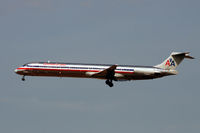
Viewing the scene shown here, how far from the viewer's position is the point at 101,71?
71312mm

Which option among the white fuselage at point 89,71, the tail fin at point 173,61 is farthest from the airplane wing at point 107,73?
the tail fin at point 173,61

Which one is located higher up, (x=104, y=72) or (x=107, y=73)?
(x=104, y=72)

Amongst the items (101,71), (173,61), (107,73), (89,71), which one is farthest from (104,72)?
(173,61)

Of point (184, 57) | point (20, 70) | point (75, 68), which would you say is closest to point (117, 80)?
point (75, 68)

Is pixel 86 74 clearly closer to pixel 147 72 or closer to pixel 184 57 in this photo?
pixel 147 72

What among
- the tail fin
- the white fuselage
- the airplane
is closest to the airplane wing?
the airplane

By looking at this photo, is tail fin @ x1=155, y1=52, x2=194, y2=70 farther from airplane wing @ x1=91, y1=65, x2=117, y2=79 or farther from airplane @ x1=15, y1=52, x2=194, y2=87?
airplane wing @ x1=91, y1=65, x2=117, y2=79

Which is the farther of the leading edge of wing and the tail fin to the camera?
the tail fin

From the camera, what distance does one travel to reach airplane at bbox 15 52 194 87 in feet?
237

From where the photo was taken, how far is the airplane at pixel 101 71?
72.1m

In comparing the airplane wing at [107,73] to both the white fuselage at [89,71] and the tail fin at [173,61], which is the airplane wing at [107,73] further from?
the tail fin at [173,61]

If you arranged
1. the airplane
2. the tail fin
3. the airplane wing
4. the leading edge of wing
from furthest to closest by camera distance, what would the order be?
the tail fin, the airplane, the airplane wing, the leading edge of wing

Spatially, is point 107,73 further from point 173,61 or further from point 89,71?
point 173,61

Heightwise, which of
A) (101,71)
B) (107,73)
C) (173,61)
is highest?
(173,61)
